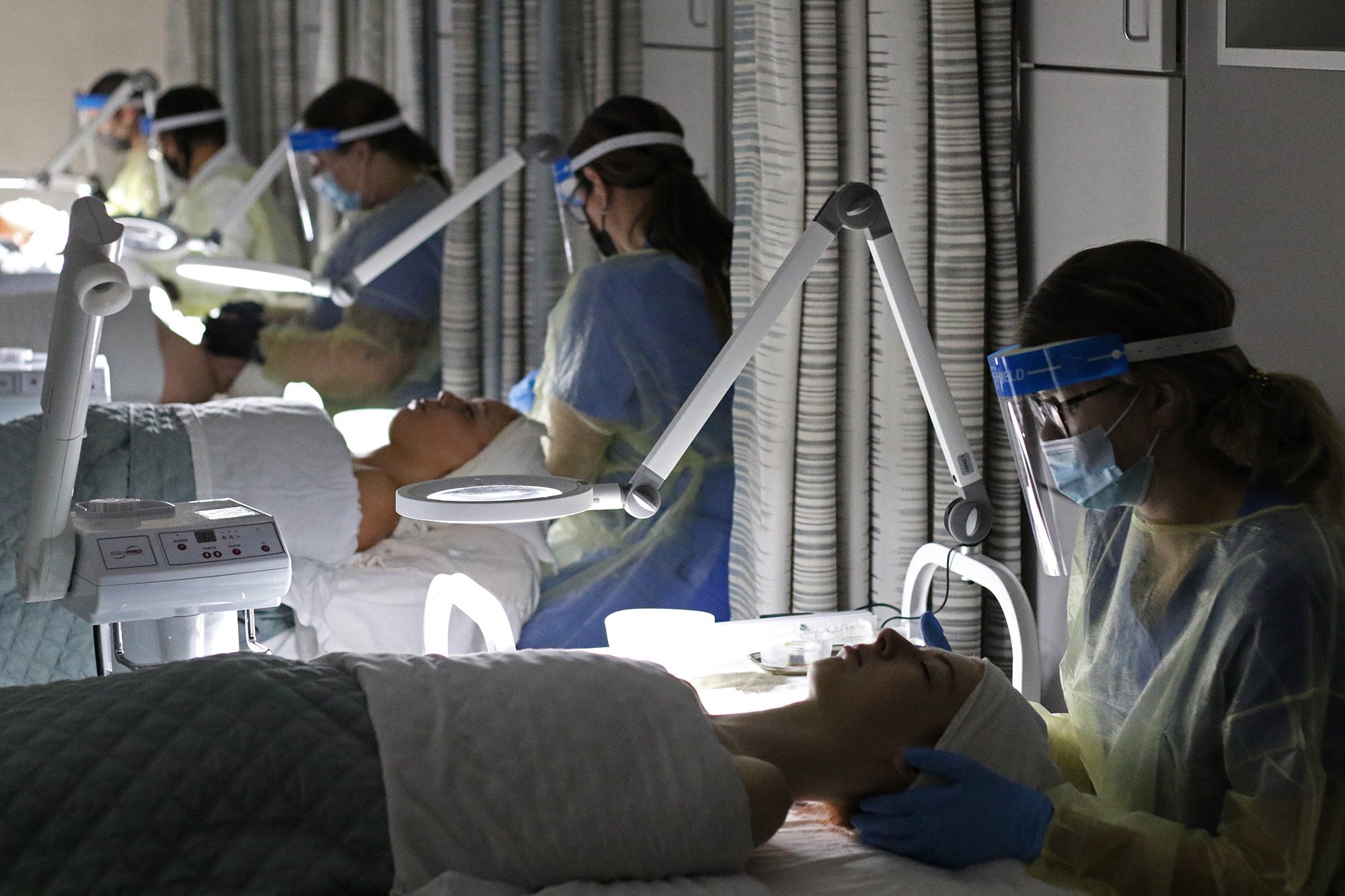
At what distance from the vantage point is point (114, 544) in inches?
53.7

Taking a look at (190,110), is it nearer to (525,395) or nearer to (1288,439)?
(525,395)

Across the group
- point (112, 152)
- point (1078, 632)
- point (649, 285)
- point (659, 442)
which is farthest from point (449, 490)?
point (112, 152)

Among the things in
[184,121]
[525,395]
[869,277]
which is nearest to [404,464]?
[525,395]

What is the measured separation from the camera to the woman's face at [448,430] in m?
2.57

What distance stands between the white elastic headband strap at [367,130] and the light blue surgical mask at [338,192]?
15 cm

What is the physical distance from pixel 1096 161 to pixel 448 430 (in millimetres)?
1291

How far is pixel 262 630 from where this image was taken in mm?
2191

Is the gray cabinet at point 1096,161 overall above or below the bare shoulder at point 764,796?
above

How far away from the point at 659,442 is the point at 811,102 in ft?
2.50

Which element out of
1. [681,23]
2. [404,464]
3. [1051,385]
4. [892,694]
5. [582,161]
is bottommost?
[892,694]

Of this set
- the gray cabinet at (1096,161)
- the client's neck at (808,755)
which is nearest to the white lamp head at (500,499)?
the client's neck at (808,755)

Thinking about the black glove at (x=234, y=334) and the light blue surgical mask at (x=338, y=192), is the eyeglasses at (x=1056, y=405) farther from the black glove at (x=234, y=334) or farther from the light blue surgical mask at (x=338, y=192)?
A: the light blue surgical mask at (x=338, y=192)

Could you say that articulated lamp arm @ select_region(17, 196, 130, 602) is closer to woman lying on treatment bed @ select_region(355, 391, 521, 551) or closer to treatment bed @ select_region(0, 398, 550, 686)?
treatment bed @ select_region(0, 398, 550, 686)

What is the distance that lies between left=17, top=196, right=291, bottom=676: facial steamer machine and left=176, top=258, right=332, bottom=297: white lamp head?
99cm
